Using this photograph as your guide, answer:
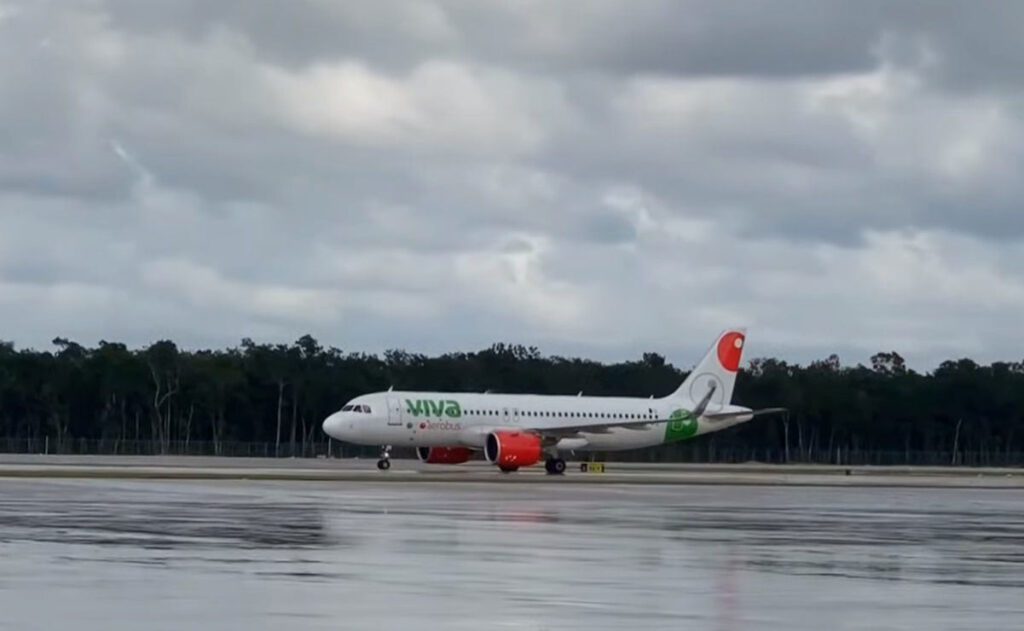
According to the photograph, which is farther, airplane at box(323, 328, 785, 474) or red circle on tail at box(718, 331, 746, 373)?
red circle on tail at box(718, 331, 746, 373)

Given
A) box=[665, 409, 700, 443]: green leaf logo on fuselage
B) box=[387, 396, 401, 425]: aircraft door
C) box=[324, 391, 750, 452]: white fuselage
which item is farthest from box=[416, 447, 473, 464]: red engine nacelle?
box=[665, 409, 700, 443]: green leaf logo on fuselage

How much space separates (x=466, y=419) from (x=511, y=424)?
2.42m

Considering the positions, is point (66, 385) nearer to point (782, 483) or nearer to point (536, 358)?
point (536, 358)

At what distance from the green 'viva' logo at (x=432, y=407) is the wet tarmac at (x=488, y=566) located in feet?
106

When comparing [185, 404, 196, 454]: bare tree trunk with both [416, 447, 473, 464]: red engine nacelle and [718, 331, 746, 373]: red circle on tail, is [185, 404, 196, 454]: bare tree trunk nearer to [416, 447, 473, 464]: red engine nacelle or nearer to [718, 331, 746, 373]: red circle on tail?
[718, 331, 746, 373]: red circle on tail

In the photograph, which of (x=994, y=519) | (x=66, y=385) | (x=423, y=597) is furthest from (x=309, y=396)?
(x=423, y=597)

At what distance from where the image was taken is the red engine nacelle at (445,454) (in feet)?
258

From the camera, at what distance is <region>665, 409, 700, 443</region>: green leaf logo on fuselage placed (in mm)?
84062

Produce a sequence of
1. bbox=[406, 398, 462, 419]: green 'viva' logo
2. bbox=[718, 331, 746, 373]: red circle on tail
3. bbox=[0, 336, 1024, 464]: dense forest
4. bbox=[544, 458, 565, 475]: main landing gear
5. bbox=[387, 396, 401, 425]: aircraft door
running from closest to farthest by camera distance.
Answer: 1. bbox=[544, 458, 565, 475]: main landing gear
2. bbox=[387, 396, 401, 425]: aircraft door
3. bbox=[406, 398, 462, 419]: green 'viva' logo
4. bbox=[718, 331, 746, 373]: red circle on tail
5. bbox=[0, 336, 1024, 464]: dense forest

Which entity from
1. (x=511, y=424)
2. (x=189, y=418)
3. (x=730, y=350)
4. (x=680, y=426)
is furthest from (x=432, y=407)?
(x=189, y=418)

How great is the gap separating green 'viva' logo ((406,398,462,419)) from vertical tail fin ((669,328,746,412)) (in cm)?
1400

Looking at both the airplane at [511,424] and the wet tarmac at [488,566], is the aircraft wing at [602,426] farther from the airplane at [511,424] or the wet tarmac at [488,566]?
the wet tarmac at [488,566]

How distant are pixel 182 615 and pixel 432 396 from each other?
193ft

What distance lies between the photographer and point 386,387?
147625mm
